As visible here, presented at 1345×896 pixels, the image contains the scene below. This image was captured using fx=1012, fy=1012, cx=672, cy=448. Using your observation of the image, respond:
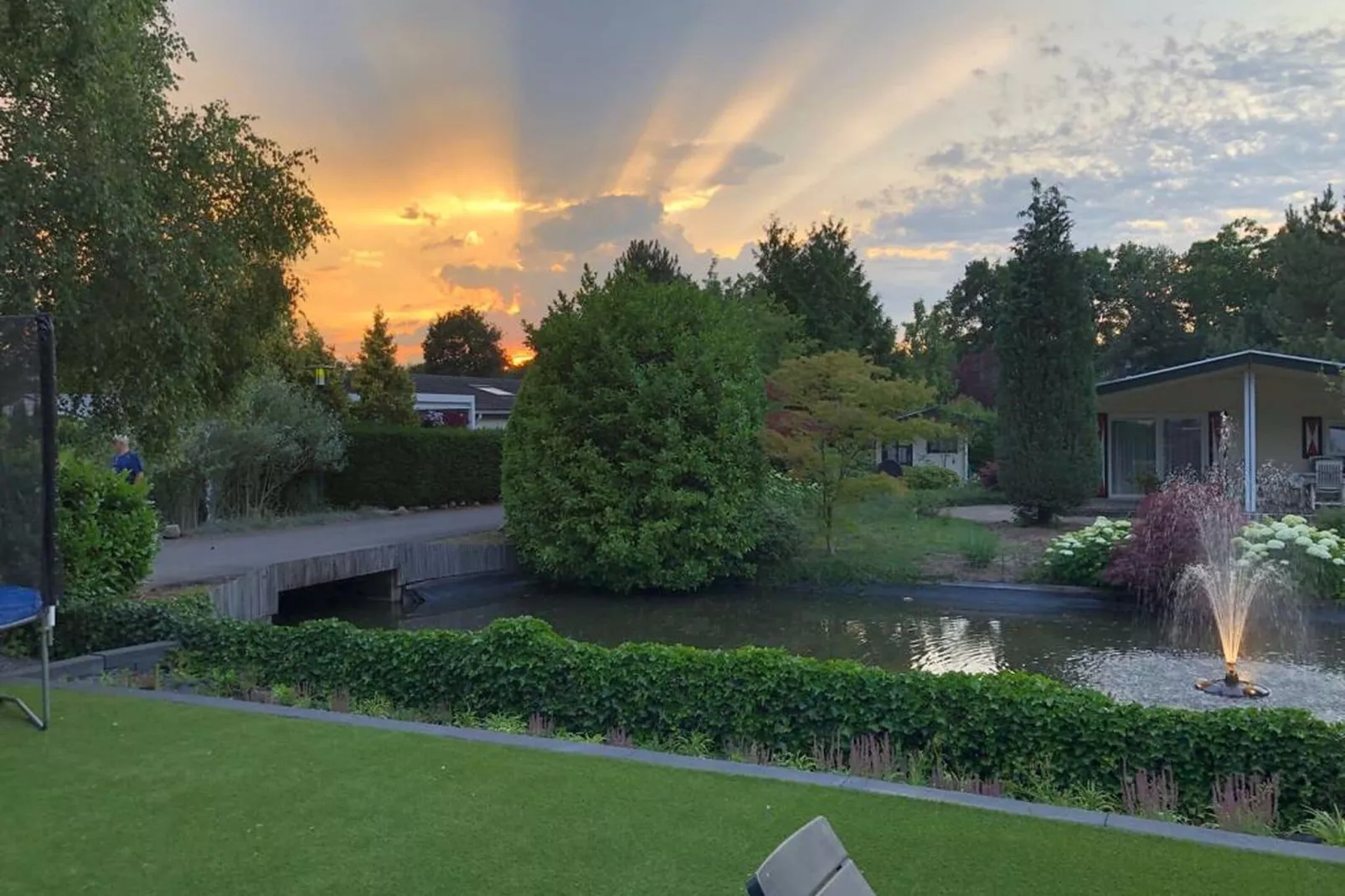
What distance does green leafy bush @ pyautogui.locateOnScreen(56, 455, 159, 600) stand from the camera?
342 inches

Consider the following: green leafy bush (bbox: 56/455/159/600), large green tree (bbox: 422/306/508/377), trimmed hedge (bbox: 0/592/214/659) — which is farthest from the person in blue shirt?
large green tree (bbox: 422/306/508/377)

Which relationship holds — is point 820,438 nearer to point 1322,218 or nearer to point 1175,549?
point 1175,549

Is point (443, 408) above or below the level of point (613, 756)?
above

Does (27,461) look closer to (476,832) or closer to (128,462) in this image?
(476,832)

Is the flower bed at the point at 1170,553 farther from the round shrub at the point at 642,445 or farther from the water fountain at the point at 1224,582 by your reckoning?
the round shrub at the point at 642,445

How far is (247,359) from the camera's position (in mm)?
9180

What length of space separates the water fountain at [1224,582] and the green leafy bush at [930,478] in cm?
1452

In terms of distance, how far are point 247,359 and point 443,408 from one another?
28160 mm

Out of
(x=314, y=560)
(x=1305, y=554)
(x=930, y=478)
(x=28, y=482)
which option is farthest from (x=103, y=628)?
(x=930, y=478)

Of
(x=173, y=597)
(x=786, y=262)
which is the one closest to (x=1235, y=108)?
(x=173, y=597)

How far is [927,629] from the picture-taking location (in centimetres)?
1248

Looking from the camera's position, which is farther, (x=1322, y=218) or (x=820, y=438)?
(x=1322, y=218)

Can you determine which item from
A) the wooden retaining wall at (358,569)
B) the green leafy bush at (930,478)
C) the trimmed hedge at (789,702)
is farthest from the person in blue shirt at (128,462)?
the green leafy bush at (930,478)

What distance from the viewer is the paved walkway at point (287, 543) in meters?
13.0
